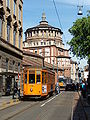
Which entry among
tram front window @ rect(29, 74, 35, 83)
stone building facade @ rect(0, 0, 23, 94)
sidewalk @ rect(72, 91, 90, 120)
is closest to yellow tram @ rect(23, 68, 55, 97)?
tram front window @ rect(29, 74, 35, 83)

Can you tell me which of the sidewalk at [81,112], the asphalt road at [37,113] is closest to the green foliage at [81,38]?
the sidewalk at [81,112]

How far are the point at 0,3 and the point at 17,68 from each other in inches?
433

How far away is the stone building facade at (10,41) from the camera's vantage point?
31.0m

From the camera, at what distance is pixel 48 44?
125m

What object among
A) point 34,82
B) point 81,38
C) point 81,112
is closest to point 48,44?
point 81,38

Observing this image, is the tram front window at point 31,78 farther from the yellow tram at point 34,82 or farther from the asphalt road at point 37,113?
the asphalt road at point 37,113

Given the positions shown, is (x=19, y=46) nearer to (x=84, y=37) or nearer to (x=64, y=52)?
(x=84, y=37)

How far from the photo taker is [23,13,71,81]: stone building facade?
A: 404 feet

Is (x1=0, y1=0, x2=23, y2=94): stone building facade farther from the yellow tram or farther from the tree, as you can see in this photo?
the tree

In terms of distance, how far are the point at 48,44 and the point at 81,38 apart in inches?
3238

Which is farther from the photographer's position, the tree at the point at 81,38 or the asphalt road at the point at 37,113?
the tree at the point at 81,38

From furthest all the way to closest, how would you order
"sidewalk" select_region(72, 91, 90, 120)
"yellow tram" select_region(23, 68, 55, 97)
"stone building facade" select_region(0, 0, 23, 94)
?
"stone building facade" select_region(0, 0, 23, 94)
"yellow tram" select_region(23, 68, 55, 97)
"sidewalk" select_region(72, 91, 90, 120)

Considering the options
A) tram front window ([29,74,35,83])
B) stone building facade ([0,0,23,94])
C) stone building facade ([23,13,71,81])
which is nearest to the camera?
tram front window ([29,74,35,83])

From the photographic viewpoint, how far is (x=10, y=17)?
35625 mm
